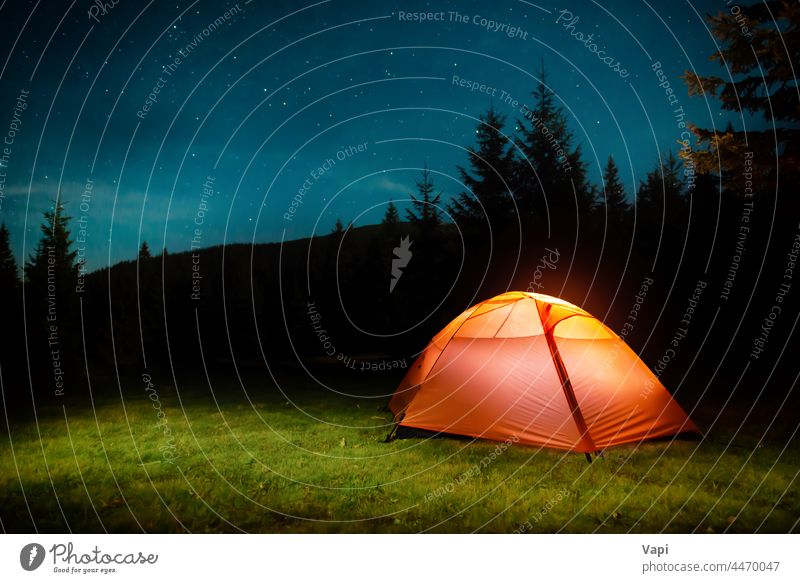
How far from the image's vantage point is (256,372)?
66.0ft

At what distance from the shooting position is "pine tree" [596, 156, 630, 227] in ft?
92.6

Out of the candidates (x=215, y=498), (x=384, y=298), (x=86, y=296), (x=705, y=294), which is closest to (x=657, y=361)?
(x=705, y=294)

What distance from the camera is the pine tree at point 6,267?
26.7 meters

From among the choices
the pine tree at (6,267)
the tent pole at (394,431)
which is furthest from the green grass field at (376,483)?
the pine tree at (6,267)

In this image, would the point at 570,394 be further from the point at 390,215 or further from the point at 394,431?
the point at 390,215

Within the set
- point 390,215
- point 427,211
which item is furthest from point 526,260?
point 390,215

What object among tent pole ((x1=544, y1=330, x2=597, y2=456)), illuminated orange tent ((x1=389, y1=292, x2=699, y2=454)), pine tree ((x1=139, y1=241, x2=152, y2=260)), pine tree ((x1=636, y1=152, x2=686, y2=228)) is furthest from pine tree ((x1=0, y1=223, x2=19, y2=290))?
pine tree ((x1=636, y1=152, x2=686, y2=228))

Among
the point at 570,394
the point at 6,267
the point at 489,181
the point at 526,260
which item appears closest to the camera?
the point at 570,394

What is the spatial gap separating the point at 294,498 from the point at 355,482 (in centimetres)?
82

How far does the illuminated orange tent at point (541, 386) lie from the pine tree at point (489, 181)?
17.4 m
